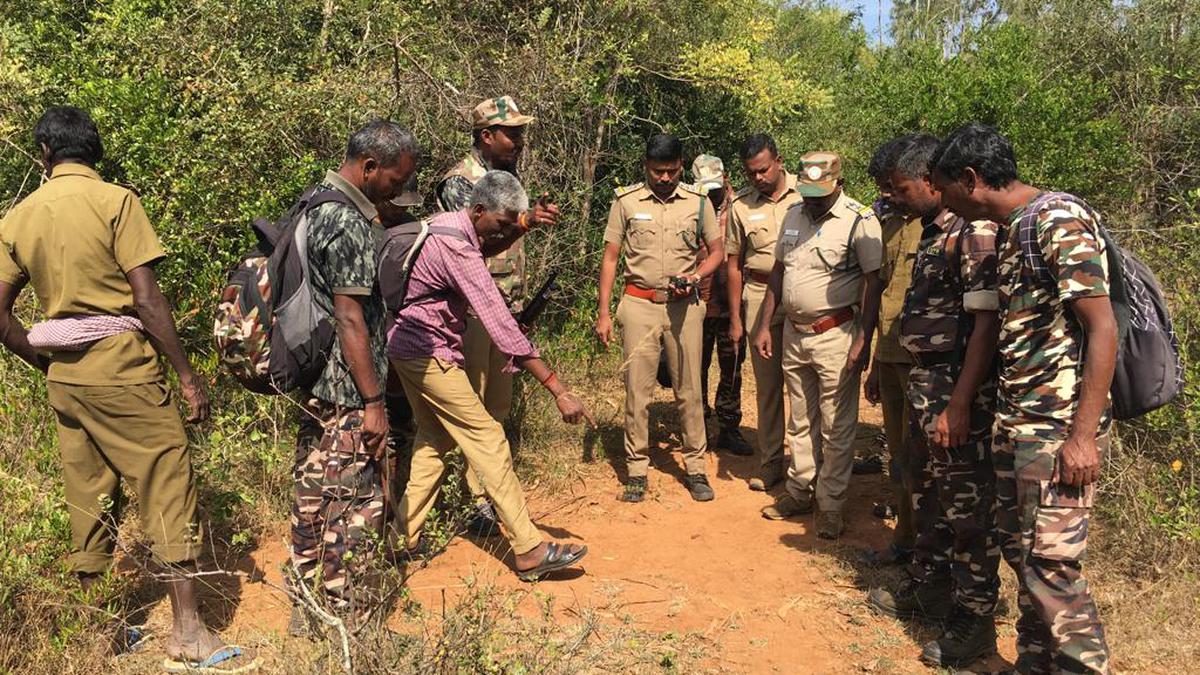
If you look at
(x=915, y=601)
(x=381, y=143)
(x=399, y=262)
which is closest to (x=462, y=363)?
(x=399, y=262)

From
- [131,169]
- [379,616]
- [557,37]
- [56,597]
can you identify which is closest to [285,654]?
[379,616]

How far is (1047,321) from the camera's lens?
9.58ft

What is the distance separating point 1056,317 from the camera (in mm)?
2895

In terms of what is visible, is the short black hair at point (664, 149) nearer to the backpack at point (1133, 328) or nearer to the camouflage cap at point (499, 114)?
the camouflage cap at point (499, 114)

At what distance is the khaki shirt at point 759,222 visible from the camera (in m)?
5.65

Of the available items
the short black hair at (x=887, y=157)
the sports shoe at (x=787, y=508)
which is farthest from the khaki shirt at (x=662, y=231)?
the sports shoe at (x=787, y=508)

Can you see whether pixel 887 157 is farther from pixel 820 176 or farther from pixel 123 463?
pixel 123 463

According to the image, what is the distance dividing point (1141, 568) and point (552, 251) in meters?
4.81

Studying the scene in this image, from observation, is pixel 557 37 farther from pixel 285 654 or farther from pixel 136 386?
pixel 285 654

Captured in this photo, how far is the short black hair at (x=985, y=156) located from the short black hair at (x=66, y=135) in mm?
3263

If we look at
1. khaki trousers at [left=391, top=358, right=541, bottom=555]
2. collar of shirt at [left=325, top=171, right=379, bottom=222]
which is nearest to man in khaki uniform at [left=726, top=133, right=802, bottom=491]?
khaki trousers at [left=391, top=358, right=541, bottom=555]

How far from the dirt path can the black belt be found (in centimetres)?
123

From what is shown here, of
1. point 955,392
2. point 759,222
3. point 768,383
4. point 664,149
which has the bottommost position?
point 768,383

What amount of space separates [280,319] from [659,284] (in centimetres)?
261
